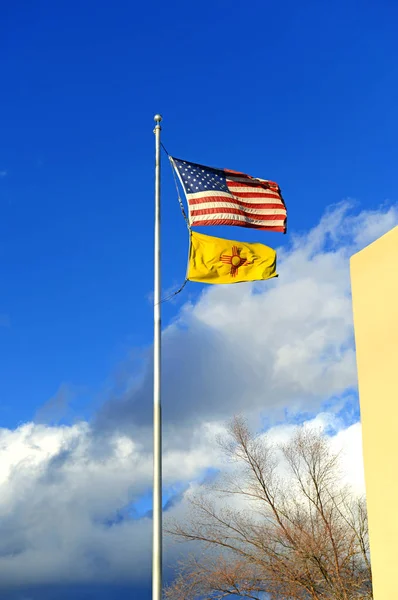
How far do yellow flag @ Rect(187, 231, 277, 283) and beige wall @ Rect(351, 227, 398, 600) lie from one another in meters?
4.31

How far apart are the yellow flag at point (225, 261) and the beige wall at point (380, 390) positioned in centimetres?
431

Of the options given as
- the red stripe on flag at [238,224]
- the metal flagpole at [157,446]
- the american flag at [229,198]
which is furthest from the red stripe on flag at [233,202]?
the metal flagpole at [157,446]

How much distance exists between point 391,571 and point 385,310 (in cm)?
257

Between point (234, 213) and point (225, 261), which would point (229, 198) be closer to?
point (234, 213)

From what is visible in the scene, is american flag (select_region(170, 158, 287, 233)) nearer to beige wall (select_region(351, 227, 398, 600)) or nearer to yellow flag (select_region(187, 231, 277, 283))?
yellow flag (select_region(187, 231, 277, 283))

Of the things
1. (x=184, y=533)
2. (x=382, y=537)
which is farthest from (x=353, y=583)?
(x=382, y=537)

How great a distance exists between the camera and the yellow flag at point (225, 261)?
12703 mm

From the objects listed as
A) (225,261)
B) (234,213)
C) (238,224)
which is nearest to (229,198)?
(234,213)

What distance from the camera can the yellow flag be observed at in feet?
41.7

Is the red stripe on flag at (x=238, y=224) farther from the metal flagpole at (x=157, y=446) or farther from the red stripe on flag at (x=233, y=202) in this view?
the metal flagpole at (x=157, y=446)

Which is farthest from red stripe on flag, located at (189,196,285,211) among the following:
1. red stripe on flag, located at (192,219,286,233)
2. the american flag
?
red stripe on flag, located at (192,219,286,233)

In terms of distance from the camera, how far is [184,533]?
2386cm

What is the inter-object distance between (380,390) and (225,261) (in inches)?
209

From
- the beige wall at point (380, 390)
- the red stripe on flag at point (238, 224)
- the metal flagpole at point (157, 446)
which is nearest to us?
the beige wall at point (380, 390)
